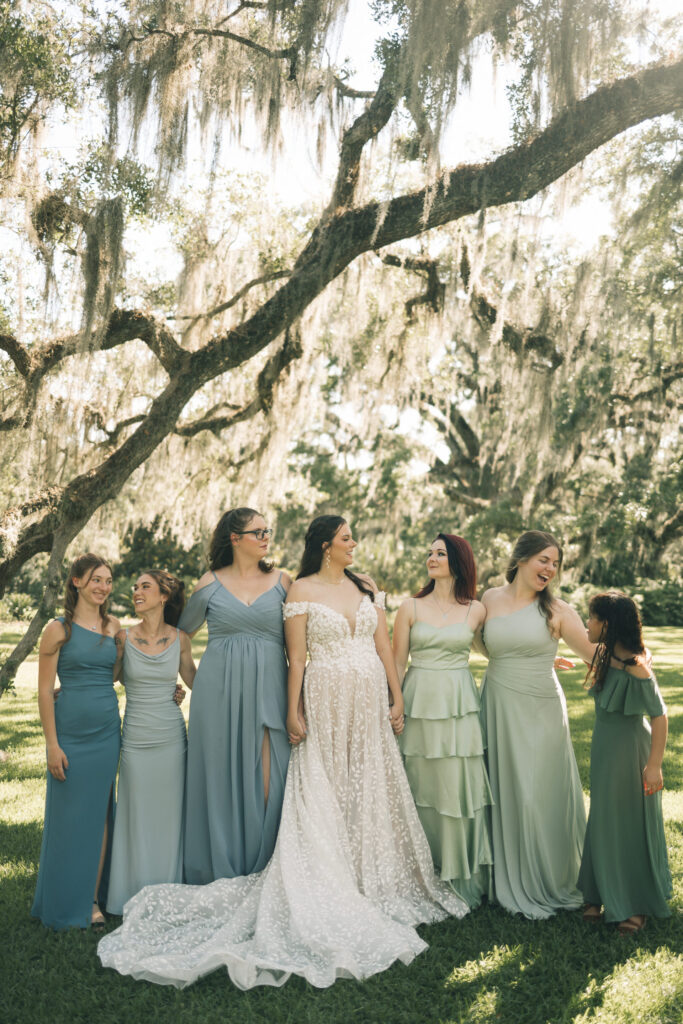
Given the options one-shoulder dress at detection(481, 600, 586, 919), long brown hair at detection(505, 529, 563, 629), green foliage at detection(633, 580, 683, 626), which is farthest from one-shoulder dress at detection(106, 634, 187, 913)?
green foliage at detection(633, 580, 683, 626)

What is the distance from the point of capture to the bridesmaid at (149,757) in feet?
13.5

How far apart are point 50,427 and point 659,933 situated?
23.3ft

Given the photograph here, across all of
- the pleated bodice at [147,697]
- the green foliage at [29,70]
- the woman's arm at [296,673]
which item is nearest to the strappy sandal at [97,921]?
the pleated bodice at [147,697]

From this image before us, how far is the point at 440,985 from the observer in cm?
338

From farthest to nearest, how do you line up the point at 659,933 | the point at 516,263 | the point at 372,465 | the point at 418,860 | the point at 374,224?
the point at 372,465
the point at 516,263
the point at 374,224
the point at 418,860
the point at 659,933

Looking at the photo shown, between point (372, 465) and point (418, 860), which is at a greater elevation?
point (372, 465)

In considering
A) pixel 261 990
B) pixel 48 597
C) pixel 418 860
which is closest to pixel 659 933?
pixel 418 860

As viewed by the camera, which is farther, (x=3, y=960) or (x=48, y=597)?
(x=48, y=597)

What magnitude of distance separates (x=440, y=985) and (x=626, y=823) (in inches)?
45.1

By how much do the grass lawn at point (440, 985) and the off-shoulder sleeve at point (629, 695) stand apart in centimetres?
100

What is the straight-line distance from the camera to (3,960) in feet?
11.8

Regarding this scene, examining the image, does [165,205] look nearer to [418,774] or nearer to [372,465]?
[418,774]

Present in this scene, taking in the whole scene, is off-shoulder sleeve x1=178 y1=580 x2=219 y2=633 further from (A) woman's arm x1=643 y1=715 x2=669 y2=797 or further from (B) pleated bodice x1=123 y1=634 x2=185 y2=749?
(A) woman's arm x1=643 y1=715 x2=669 y2=797

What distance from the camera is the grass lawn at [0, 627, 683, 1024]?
3180 mm
